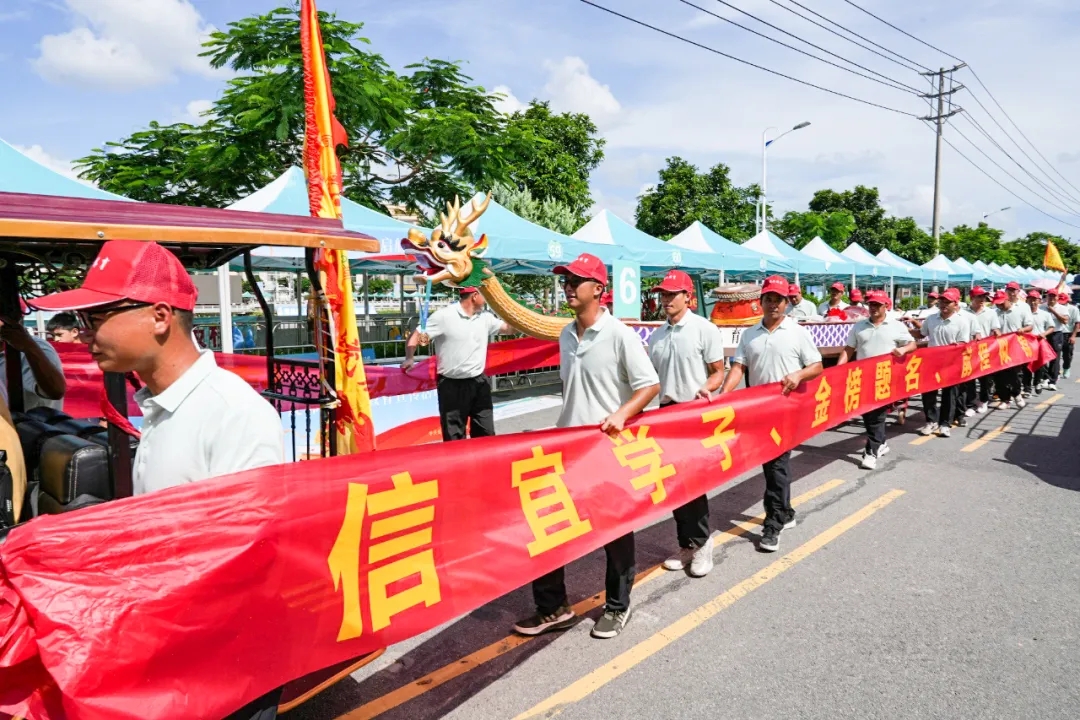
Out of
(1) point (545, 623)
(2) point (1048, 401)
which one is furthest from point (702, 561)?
(2) point (1048, 401)

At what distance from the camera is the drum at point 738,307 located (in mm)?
11828

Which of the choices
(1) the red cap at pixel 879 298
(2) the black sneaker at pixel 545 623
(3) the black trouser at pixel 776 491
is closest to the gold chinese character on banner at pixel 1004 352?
(1) the red cap at pixel 879 298

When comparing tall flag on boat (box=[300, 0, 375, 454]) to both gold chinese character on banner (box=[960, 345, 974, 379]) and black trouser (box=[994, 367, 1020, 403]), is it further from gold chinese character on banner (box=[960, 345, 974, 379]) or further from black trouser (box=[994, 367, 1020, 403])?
black trouser (box=[994, 367, 1020, 403])

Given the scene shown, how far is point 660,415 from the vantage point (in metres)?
3.97

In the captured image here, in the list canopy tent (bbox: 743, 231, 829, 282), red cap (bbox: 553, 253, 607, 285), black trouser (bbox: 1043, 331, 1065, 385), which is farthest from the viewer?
canopy tent (bbox: 743, 231, 829, 282)

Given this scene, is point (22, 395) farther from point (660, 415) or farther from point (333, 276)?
point (660, 415)

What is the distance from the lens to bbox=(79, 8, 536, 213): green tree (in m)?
13.7

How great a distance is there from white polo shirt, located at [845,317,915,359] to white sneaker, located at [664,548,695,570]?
3880mm

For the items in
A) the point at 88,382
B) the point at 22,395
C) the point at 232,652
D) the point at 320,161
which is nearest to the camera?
the point at 232,652

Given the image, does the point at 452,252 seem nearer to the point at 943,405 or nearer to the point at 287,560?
the point at 287,560

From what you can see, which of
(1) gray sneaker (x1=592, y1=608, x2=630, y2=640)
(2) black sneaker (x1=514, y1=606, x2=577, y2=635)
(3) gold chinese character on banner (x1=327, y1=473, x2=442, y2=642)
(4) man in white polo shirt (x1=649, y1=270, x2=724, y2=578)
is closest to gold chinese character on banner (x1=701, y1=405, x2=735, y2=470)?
(4) man in white polo shirt (x1=649, y1=270, x2=724, y2=578)

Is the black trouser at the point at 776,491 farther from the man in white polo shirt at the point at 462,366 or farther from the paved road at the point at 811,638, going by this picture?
the man in white polo shirt at the point at 462,366

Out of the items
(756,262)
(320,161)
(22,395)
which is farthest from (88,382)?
(756,262)

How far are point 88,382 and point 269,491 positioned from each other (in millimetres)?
6046
